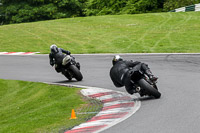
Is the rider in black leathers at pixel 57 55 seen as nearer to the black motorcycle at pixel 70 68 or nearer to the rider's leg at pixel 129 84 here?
the black motorcycle at pixel 70 68

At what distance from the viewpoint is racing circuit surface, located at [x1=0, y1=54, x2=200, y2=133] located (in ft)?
24.7

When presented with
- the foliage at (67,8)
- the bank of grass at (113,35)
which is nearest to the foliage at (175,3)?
the foliage at (67,8)

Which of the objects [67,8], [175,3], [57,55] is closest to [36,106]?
[57,55]

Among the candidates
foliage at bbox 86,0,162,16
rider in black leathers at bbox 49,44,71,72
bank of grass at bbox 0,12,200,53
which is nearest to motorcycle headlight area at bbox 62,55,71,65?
rider in black leathers at bbox 49,44,71,72

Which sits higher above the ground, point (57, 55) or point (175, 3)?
point (57, 55)

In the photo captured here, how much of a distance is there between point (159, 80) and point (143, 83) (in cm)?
375

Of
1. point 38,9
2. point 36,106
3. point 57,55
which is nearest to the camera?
point 36,106

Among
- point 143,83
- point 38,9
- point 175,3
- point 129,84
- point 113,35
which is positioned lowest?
point 38,9

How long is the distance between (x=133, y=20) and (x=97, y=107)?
28.4m

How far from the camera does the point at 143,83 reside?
984cm

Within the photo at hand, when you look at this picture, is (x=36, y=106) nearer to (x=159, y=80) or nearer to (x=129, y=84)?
(x=129, y=84)

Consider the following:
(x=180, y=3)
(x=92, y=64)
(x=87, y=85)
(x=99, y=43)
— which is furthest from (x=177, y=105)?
(x=180, y=3)

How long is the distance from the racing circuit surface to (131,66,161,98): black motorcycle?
0.20 meters

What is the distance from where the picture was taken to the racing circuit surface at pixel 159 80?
7.52 meters
